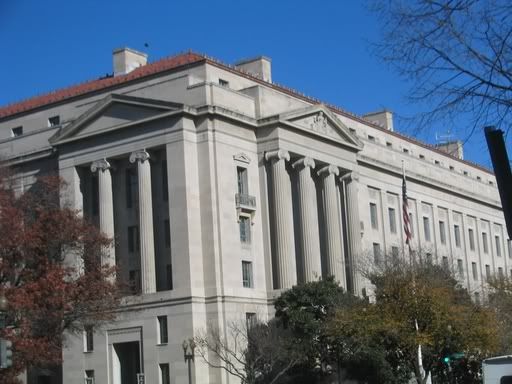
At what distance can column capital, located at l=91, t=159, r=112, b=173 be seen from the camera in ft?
194

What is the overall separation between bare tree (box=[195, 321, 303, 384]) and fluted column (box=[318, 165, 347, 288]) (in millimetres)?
9387

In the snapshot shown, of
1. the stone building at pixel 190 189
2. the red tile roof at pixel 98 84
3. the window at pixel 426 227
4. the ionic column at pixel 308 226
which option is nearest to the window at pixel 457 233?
the window at pixel 426 227

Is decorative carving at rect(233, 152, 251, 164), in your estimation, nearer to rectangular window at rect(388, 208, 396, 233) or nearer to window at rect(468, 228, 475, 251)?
rectangular window at rect(388, 208, 396, 233)

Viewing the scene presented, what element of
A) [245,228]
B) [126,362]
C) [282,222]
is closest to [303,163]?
[282,222]

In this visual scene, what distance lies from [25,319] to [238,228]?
79.5 feet

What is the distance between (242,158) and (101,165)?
9.21 meters

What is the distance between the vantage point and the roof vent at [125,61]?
68.0m

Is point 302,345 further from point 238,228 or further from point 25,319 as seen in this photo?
point 25,319

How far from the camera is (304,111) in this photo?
6188cm

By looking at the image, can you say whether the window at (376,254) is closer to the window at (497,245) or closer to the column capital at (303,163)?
the column capital at (303,163)

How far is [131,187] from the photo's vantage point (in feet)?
198

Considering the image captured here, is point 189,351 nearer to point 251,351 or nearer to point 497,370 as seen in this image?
point 251,351

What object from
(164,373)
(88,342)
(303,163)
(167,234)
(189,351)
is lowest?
(164,373)

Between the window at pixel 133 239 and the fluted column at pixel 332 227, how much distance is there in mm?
13512
